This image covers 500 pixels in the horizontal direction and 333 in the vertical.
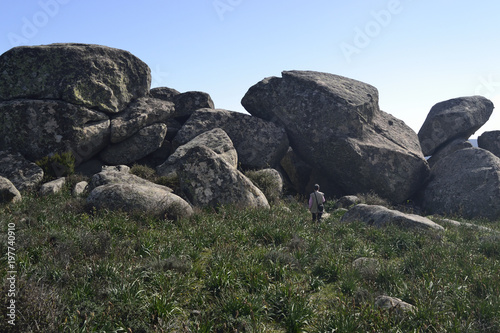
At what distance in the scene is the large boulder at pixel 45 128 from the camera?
16688mm

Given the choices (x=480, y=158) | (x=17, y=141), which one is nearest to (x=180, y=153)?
(x=17, y=141)

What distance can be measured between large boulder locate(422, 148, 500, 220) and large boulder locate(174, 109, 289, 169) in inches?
367

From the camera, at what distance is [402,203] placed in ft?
67.5

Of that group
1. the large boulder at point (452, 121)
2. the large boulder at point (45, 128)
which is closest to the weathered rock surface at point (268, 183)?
the large boulder at point (45, 128)

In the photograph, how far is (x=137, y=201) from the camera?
11062 millimetres

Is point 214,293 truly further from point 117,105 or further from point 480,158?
point 480,158

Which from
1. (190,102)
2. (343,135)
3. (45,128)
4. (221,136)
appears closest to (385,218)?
(343,135)


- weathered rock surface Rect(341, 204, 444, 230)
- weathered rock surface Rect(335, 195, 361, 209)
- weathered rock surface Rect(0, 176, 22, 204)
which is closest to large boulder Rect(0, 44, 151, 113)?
weathered rock surface Rect(0, 176, 22, 204)

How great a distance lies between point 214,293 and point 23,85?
17.3 metres

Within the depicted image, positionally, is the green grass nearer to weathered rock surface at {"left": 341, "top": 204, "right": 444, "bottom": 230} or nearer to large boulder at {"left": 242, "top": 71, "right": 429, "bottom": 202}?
weathered rock surface at {"left": 341, "top": 204, "right": 444, "bottom": 230}

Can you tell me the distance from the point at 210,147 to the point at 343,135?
813 cm

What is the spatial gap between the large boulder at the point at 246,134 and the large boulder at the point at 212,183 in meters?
6.47

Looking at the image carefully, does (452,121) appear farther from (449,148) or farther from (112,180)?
(112,180)

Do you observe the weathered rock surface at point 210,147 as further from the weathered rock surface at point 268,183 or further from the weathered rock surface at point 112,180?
the weathered rock surface at point 112,180
